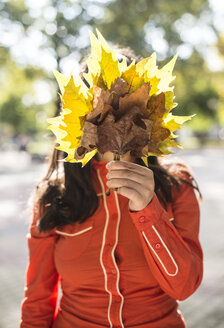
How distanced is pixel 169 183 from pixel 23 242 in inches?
217

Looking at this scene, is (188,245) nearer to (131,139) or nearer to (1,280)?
(131,139)

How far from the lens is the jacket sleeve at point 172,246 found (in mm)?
1585

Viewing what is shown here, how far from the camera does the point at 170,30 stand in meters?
19.0

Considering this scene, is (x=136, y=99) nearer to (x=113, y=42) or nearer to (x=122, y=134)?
(x=122, y=134)

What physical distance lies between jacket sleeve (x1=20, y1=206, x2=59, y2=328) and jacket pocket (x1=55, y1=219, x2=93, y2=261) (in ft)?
0.18

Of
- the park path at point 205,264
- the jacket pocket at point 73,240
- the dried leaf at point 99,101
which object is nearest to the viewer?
the dried leaf at point 99,101

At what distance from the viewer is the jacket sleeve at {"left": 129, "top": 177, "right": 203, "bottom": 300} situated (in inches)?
62.4

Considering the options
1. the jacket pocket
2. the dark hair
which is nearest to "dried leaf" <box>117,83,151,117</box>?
the dark hair

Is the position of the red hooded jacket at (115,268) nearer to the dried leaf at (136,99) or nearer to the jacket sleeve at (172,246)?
A: the jacket sleeve at (172,246)

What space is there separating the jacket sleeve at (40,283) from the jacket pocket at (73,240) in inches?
2.2

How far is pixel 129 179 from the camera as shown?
1447 mm

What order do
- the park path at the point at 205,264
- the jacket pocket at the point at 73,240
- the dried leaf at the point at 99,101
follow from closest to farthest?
1. the dried leaf at the point at 99,101
2. the jacket pocket at the point at 73,240
3. the park path at the point at 205,264

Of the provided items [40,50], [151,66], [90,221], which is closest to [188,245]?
[90,221]

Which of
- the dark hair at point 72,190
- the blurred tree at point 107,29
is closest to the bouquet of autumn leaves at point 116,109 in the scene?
the dark hair at point 72,190
